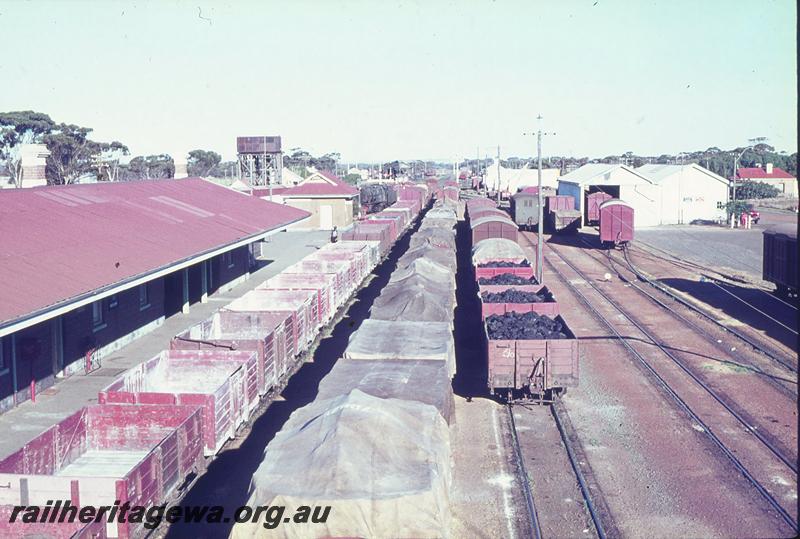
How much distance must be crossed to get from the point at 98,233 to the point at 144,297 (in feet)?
12.5

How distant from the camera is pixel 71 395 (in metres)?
18.0

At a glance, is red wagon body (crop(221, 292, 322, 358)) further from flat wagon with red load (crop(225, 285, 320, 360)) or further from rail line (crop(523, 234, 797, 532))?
rail line (crop(523, 234, 797, 532))

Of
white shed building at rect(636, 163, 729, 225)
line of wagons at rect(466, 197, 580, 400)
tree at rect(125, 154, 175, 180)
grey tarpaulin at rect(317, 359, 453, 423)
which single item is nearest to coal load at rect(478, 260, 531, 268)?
line of wagons at rect(466, 197, 580, 400)

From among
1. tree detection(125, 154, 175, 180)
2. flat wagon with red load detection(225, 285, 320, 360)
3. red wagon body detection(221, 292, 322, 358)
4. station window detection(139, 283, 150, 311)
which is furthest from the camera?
tree detection(125, 154, 175, 180)

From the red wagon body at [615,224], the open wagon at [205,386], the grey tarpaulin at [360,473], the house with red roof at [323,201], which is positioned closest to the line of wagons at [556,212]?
the red wagon body at [615,224]

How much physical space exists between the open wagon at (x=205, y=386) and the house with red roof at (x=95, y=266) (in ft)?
7.58

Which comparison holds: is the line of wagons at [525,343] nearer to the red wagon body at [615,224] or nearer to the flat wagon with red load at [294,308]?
the flat wagon with red load at [294,308]

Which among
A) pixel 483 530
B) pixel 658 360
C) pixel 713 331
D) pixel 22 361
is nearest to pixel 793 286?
pixel 713 331

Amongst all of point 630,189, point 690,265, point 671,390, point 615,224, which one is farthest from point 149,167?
point 671,390

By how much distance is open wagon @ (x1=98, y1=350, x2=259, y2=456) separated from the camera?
12.3 meters

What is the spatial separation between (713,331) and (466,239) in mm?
26098

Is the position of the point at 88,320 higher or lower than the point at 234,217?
lower

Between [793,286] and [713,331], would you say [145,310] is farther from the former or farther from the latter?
[793,286]

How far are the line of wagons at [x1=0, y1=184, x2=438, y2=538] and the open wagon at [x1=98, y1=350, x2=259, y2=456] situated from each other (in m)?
0.02
